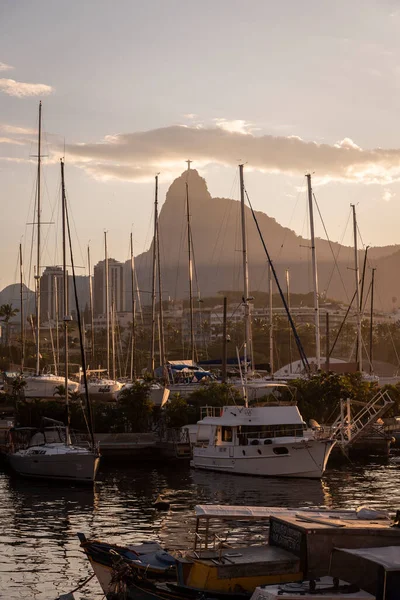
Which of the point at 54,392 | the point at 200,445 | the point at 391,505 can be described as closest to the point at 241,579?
the point at 391,505

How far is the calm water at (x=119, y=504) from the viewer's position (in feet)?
103

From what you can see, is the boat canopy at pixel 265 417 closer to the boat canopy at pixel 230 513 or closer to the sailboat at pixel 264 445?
the sailboat at pixel 264 445

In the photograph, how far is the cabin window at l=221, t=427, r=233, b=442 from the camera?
59.7 meters

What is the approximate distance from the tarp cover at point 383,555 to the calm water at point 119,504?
34.7ft

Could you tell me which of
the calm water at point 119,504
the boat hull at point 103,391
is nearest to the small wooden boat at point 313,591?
the calm water at point 119,504

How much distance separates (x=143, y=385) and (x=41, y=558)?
39.3 m

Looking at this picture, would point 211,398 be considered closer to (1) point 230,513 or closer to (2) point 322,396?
(2) point 322,396

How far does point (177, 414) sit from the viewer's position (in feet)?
235

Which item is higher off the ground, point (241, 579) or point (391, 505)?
point (241, 579)

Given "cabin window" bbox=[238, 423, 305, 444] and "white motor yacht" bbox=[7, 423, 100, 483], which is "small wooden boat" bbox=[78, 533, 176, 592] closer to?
"white motor yacht" bbox=[7, 423, 100, 483]

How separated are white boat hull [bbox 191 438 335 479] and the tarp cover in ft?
116

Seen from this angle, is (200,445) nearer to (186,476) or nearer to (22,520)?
(186,476)

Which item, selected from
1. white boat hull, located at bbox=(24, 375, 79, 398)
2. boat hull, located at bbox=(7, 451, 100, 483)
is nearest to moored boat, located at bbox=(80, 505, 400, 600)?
boat hull, located at bbox=(7, 451, 100, 483)

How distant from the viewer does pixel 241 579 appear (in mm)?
21656
